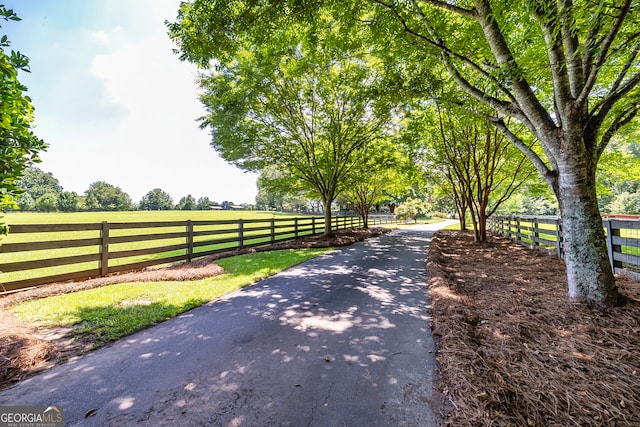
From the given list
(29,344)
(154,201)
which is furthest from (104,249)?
(154,201)

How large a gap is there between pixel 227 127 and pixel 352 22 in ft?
21.5

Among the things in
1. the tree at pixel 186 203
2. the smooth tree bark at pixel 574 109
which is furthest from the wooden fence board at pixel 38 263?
the tree at pixel 186 203

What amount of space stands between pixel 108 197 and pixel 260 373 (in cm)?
10011

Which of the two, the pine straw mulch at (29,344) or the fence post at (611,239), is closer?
the pine straw mulch at (29,344)

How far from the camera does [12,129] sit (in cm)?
269

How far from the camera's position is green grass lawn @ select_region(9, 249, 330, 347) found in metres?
3.30

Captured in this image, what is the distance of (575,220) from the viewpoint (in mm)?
3312

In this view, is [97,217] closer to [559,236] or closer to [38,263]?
[38,263]

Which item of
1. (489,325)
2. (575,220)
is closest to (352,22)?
(575,220)

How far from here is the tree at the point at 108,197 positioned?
253 ft

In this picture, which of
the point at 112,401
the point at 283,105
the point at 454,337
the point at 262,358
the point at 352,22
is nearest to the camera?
the point at 112,401

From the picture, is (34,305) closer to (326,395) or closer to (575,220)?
(326,395)

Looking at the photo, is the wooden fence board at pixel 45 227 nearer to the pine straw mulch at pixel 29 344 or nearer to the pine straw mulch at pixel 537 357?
the pine straw mulch at pixel 29 344
